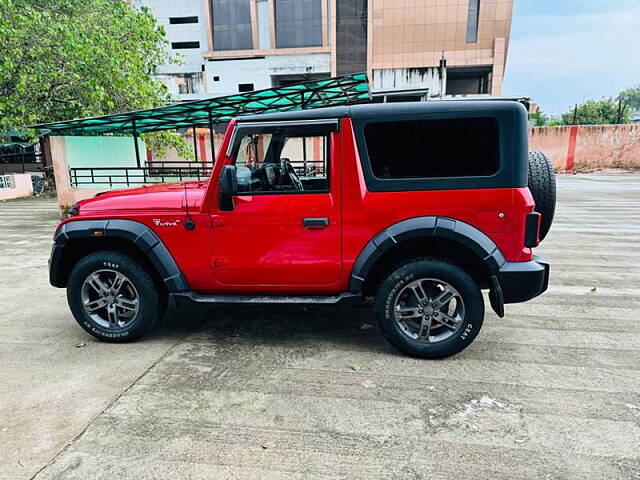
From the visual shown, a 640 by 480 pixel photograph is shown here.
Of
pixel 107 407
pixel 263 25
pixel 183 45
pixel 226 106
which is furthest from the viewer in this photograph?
pixel 183 45

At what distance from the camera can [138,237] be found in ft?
12.4

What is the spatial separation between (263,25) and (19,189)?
35.4 m

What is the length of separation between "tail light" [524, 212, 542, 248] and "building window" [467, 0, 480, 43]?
47.3 meters

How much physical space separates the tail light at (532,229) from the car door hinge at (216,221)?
7.92ft

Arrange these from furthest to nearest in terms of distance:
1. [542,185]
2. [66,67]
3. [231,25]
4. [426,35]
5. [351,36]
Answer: [231,25]
[351,36]
[426,35]
[66,67]
[542,185]

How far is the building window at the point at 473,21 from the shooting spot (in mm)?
43562

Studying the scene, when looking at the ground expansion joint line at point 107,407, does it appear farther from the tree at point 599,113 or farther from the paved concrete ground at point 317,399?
the tree at point 599,113

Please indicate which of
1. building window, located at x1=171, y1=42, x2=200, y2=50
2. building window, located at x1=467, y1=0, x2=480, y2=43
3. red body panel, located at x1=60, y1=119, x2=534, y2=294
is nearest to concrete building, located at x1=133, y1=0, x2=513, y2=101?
building window, located at x1=467, y1=0, x2=480, y2=43

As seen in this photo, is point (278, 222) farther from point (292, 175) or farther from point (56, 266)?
point (56, 266)

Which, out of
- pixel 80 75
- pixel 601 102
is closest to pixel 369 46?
pixel 601 102

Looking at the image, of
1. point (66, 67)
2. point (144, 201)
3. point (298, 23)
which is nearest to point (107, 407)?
point (144, 201)

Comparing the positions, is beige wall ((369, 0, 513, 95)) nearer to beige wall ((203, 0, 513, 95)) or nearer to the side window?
beige wall ((203, 0, 513, 95))

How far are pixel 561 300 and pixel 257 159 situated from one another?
3.85 meters

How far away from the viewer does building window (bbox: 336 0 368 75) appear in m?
45.2
